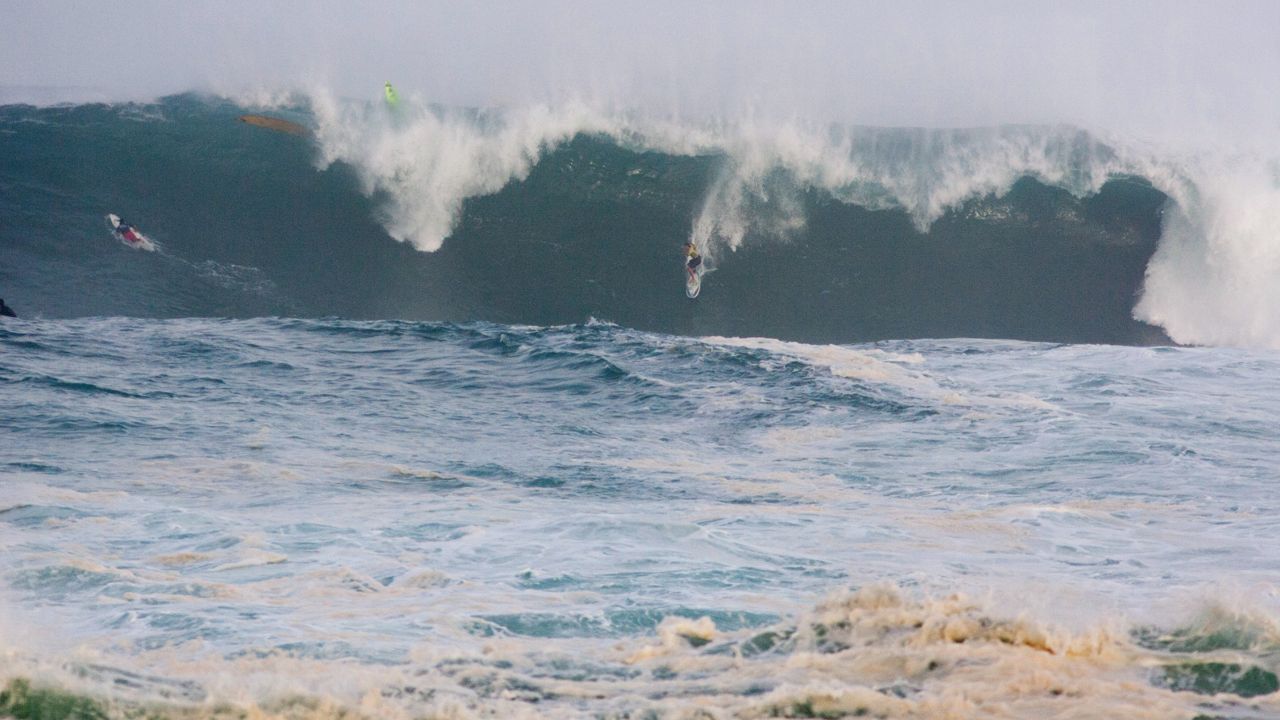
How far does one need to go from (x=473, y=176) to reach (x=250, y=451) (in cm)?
1375

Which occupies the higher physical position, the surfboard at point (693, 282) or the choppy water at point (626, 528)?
the surfboard at point (693, 282)

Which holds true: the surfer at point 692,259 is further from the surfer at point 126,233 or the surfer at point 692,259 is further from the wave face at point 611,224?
the surfer at point 126,233

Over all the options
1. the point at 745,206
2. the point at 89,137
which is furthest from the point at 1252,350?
the point at 89,137

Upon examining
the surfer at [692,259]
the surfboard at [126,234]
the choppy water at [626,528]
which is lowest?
the choppy water at [626,528]

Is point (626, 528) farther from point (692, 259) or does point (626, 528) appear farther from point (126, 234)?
point (126, 234)

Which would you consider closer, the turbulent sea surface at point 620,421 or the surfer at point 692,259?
the turbulent sea surface at point 620,421

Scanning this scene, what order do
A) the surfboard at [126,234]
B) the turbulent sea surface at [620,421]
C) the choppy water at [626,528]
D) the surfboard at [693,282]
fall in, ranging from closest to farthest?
the choppy water at [626,528] < the turbulent sea surface at [620,421] < the surfboard at [126,234] < the surfboard at [693,282]

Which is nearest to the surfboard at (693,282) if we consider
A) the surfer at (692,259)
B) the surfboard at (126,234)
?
the surfer at (692,259)

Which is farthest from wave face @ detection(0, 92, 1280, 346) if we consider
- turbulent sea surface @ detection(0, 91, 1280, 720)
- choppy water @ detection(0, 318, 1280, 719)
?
choppy water @ detection(0, 318, 1280, 719)

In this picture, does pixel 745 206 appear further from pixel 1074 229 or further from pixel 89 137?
pixel 89 137

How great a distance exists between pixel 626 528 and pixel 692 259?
49.5 ft

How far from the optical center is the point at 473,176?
2452cm

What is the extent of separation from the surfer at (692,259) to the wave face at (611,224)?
0.31 meters

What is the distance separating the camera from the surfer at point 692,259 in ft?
76.2
